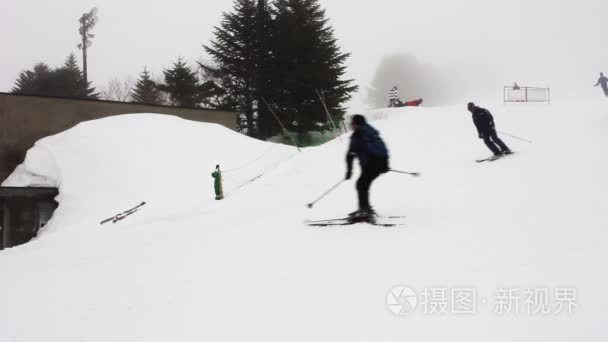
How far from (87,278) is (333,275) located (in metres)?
3.75

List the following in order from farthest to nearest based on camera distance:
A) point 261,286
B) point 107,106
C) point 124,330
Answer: point 107,106 < point 261,286 < point 124,330

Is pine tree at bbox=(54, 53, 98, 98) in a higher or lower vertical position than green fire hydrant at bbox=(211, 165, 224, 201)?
higher

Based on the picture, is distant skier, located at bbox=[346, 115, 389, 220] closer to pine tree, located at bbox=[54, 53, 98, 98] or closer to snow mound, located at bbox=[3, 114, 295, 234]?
snow mound, located at bbox=[3, 114, 295, 234]

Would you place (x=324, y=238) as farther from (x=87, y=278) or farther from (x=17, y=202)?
(x=17, y=202)

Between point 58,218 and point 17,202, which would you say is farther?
point 17,202

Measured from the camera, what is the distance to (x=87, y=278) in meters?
5.40

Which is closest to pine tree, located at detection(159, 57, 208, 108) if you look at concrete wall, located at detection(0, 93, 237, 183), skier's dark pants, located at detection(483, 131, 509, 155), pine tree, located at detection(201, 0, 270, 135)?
pine tree, located at detection(201, 0, 270, 135)

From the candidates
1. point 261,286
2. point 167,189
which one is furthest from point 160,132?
point 261,286

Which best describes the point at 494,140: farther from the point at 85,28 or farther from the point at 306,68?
the point at 85,28

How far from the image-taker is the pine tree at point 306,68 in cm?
2848

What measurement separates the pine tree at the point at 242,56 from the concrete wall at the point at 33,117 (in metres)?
11.3

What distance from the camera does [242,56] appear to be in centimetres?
3216

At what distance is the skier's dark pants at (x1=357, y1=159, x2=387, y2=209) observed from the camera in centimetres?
623

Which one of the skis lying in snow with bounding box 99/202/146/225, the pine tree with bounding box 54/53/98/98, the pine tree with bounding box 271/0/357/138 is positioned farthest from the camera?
the pine tree with bounding box 54/53/98/98
